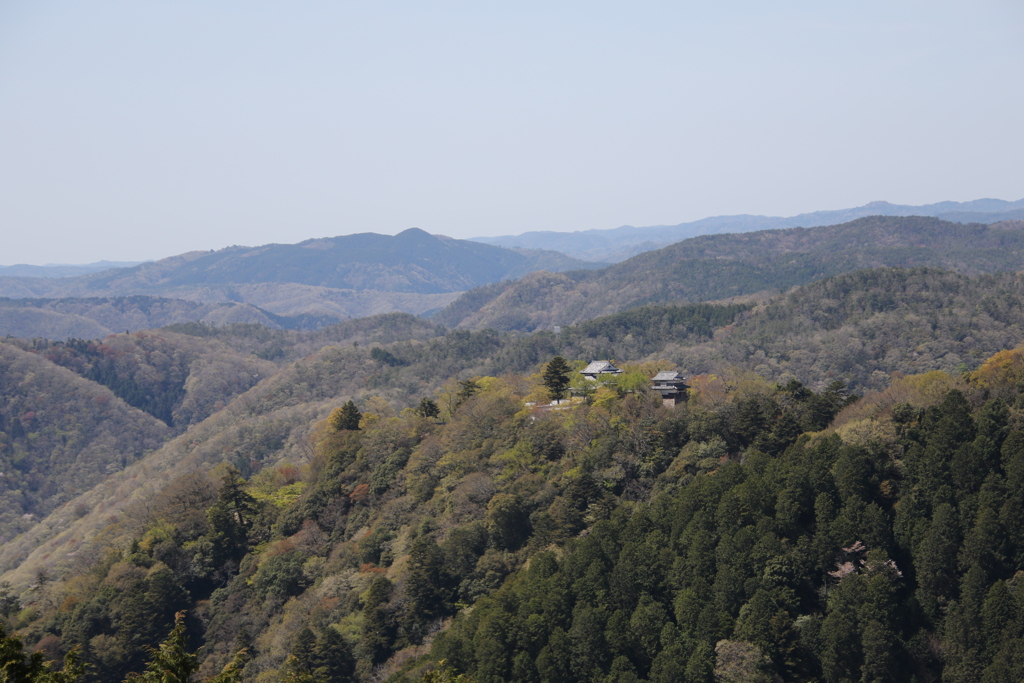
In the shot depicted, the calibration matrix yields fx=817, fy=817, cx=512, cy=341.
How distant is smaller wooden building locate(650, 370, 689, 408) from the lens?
6050cm

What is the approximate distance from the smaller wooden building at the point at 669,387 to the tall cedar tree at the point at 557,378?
7.25 metres

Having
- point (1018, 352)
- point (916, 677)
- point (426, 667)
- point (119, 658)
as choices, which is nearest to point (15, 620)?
point (119, 658)

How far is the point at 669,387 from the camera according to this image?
6156 cm

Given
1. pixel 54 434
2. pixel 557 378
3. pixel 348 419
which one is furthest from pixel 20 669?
pixel 54 434

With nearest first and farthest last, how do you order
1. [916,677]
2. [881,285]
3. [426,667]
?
[916,677], [426,667], [881,285]

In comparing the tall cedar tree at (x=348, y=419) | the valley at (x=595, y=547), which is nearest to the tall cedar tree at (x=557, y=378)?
the valley at (x=595, y=547)

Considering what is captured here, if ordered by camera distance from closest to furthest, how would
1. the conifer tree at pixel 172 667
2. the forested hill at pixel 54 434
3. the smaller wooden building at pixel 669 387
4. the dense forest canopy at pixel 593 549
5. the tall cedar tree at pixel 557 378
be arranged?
the conifer tree at pixel 172 667
the dense forest canopy at pixel 593 549
the smaller wooden building at pixel 669 387
the tall cedar tree at pixel 557 378
the forested hill at pixel 54 434

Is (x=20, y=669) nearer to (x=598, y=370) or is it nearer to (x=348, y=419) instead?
(x=598, y=370)

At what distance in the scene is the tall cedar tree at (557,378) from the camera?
215 ft

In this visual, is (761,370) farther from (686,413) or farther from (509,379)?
(686,413)

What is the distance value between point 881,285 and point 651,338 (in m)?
46.2

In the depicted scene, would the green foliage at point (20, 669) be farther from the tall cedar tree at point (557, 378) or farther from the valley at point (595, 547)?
the tall cedar tree at point (557, 378)

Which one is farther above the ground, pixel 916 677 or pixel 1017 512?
pixel 1017 512

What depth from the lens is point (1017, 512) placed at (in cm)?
3756
